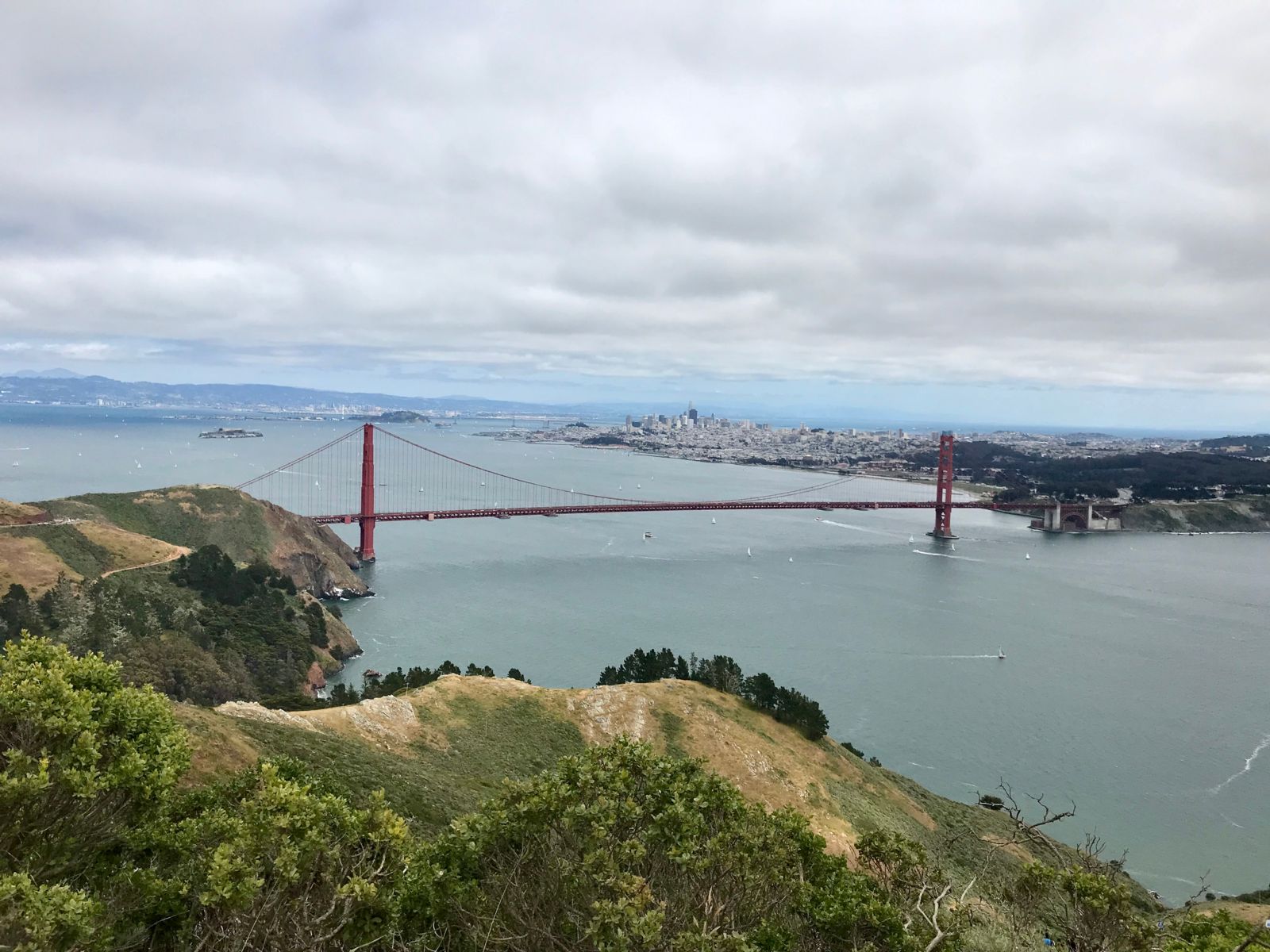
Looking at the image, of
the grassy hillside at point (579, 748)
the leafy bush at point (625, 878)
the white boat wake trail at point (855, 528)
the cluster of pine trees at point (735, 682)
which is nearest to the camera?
the leafy bush at point (625, 878)

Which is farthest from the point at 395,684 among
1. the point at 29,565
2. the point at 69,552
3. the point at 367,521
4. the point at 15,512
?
the point at 367,521

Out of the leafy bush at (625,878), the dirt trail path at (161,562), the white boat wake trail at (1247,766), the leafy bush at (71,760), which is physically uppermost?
the leafy bush at (71,760)

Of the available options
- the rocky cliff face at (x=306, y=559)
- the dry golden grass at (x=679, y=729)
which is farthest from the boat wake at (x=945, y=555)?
the rocky cliff face at (x=306, y=559)

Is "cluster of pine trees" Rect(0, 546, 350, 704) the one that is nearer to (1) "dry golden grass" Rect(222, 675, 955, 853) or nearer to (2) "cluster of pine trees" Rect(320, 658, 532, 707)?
(2) "cluster of pine trees" Rect(320, 658, 532, 707)

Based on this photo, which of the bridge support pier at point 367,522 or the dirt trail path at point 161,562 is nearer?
the dirt trail path at point 161,562

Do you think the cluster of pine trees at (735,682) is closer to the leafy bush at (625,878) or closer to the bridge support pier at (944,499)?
the leafy bush at (625,878)

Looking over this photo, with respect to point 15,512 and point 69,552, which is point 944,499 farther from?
point 15,512

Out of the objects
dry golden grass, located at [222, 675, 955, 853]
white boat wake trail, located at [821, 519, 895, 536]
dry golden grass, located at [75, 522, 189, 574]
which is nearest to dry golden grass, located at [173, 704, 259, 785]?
dry golden grass, located at [222, 675, 955, 853]
